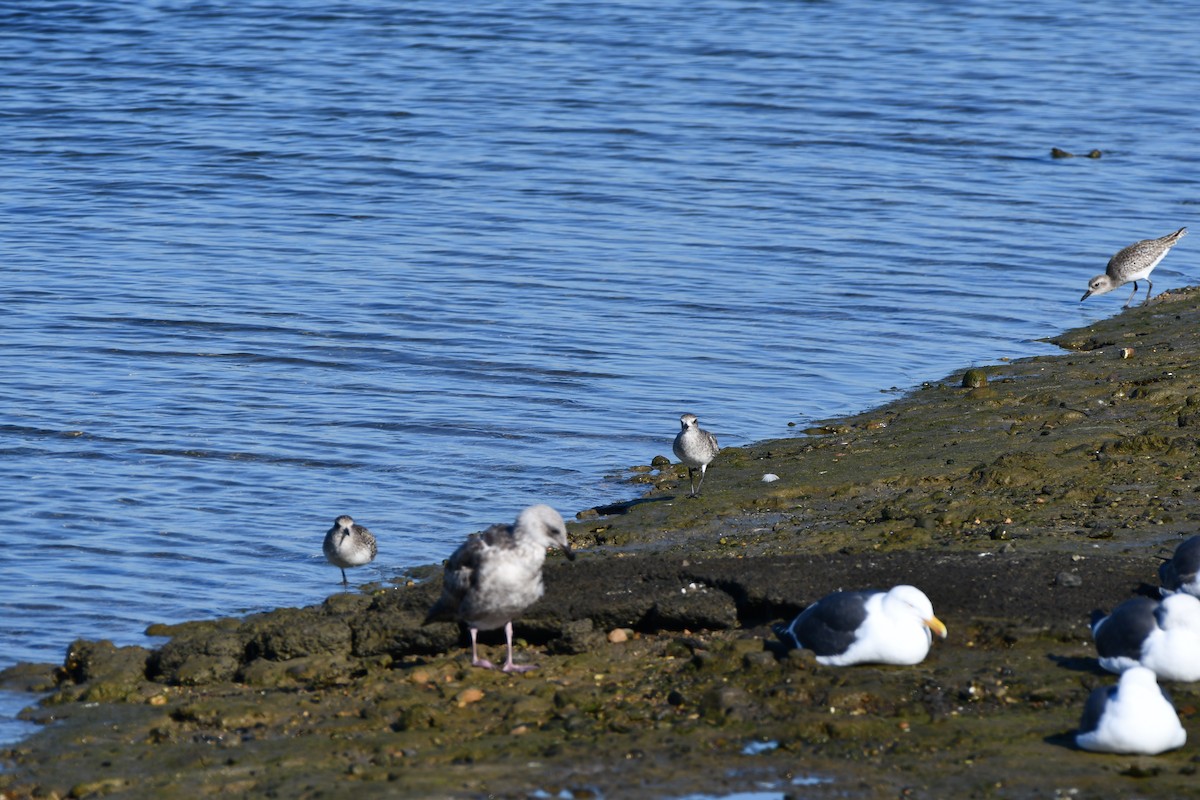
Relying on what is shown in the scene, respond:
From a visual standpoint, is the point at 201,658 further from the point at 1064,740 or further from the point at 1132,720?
the point at 1132,720

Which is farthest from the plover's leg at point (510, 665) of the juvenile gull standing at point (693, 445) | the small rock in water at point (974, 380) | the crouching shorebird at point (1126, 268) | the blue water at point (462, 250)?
the crouching shorebird at point (1126, 268)

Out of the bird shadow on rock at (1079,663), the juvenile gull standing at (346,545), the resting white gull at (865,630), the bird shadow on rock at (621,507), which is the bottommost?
the bird shadow on rock at (621,507)

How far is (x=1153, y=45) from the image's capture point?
33.7 meters

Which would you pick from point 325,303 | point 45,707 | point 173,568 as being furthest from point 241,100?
point 45,707

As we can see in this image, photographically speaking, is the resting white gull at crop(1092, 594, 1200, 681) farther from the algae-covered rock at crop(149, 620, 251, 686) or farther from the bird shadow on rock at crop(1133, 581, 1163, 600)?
the algae-covered rock at crop(149, 620, 251, 686)

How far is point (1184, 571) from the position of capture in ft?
24.7

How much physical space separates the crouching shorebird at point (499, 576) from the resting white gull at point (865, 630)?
54.0 inches

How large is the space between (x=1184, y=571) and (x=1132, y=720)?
5.03ft

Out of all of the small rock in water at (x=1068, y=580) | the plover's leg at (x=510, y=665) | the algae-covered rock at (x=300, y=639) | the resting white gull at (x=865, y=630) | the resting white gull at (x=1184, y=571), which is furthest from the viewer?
the algae-covered rock at (x=300, y=639)

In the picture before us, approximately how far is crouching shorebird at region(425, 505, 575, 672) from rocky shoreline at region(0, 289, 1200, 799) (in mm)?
264

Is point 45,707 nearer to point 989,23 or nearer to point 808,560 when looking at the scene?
point 808,560

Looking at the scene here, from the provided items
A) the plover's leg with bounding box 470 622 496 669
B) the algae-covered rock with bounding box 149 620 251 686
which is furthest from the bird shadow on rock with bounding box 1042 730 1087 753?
the algae-covered rock with bounding box 149 620 251 686

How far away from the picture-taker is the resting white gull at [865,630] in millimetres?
7199

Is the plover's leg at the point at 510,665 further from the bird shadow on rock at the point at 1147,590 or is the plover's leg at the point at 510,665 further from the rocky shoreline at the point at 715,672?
the bird shadow on rock at the point at 1147,590
